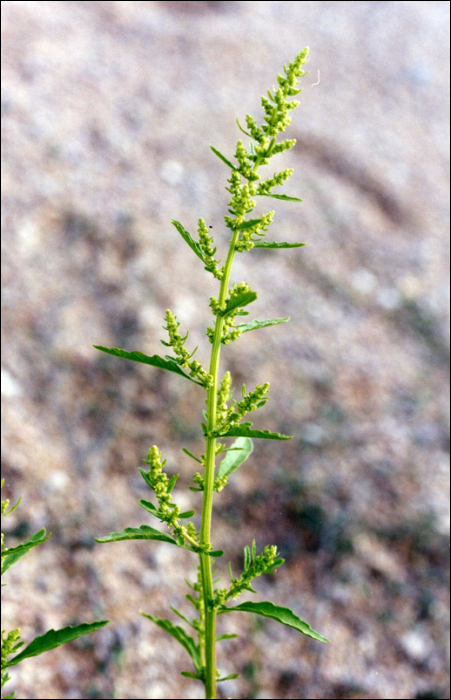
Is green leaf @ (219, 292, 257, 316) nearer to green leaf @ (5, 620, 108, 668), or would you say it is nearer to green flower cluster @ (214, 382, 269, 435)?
green flower cluster @ (214, 382, 269, 435)

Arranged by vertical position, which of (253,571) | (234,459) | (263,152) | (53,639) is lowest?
(53,639)

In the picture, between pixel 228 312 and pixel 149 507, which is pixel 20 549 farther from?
pixel 228 312

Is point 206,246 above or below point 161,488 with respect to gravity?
above

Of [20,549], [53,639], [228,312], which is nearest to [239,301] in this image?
[228,312]

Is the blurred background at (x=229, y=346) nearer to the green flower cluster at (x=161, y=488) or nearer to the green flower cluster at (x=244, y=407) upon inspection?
the green flower cluster at (x=244, y=407)

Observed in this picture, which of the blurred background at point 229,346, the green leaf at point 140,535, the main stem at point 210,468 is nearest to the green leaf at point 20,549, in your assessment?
the green leaf at point 140,535

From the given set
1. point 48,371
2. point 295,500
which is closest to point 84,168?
point 48,371
